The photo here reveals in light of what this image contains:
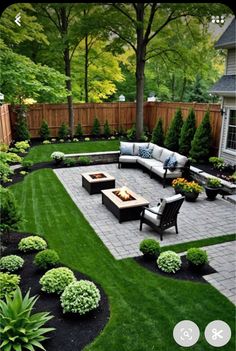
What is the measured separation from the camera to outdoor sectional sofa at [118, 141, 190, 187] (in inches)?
429

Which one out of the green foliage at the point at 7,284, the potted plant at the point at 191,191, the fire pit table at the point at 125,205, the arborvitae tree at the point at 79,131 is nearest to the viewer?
the green foliage at the point at 7,284

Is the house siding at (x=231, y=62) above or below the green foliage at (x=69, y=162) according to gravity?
above

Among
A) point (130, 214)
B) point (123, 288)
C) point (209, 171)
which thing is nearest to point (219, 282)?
point (123, 288)

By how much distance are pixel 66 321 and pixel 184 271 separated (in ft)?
8.01

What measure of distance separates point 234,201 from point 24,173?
25.0 ft

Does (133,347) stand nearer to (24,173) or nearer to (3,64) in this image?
(3,64)

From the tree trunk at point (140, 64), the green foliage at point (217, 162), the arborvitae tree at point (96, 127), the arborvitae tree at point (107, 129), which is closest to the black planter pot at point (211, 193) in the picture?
the green foliage at point (217, 162)

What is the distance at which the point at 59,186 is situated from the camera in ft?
35.0

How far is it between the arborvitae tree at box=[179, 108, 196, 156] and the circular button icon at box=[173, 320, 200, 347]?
10101mm

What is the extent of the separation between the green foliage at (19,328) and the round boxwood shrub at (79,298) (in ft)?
1.39

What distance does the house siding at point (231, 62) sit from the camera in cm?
1193

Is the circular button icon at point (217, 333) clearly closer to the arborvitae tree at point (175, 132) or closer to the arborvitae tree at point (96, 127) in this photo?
the arborvitae tree at point (175, 132)

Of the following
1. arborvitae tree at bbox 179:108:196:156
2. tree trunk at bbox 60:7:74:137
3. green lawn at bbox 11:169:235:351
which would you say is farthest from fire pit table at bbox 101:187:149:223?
tree trunk at bbox 60:7:74:137

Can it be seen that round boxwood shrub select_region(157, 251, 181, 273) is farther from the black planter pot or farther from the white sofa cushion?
the white sofa cushion
